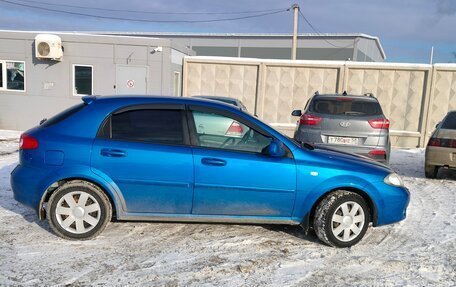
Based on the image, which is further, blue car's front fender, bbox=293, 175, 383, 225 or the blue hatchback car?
blue car's front fender, bbox=293, 175, 383, 225

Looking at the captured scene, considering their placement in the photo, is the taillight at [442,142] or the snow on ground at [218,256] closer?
the snow on ground at [218,256]

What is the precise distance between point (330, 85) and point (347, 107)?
23.6 feet

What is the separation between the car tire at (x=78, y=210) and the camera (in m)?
4.41

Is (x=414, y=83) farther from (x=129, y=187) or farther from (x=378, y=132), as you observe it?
(x=129, y=187)

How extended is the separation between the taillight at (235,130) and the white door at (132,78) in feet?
30.5

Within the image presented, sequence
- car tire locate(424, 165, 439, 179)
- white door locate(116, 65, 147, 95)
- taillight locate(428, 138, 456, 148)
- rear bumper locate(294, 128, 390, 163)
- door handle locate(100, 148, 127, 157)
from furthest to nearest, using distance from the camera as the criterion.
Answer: white door locate(116, 65, 147, 95), car tire locate(424, 165, 439, 179), taillight locate(428, 138, 456, 148), rear bumper locate(294, 128, 390, 163), door handle locate(100, 148, 127, 157)

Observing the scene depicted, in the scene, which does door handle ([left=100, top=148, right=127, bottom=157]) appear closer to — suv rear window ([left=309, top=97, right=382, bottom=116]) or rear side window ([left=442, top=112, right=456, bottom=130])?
suv rear window ([left=309, top=97, right=382, bottom=116])

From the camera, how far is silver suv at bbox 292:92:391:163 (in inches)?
281

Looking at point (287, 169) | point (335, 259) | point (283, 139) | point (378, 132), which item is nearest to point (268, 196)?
point (287, 169)

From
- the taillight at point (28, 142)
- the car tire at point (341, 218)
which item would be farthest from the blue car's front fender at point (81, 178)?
the car tire at point (341, 218)

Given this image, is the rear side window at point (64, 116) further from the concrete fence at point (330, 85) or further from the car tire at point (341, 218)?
the concrete fence at point (330, 85)

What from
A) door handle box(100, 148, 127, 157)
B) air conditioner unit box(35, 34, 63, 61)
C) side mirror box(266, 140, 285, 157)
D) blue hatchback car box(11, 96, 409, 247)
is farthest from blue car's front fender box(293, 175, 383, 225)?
air conditioner unit box(35, 34, 63, 61)

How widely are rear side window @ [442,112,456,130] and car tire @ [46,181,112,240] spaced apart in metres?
6.71

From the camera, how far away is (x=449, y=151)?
8.06 meters
